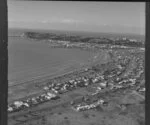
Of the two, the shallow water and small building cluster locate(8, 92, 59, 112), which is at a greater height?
the shallow water

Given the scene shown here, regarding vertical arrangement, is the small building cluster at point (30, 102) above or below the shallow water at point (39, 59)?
below

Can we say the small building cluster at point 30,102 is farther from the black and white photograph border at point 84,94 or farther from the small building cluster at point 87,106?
the small building cluster at point 87,106

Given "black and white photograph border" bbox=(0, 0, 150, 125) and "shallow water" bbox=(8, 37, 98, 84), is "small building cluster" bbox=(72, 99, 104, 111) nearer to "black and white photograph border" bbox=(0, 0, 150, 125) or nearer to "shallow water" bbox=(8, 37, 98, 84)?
"black and white photograph border" bbox=(0, 0, 150, 125)

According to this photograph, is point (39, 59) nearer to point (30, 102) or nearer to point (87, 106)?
point (30, 102)

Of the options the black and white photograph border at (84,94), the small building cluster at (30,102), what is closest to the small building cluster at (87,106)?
the black and white photograph border at (84,94)

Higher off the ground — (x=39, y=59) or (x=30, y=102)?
(x=39, y=59)

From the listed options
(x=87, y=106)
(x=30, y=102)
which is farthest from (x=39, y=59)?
(x=87, y=106)

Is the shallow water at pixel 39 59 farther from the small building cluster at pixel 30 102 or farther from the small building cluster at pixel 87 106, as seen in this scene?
the small building cluster at pixel 87 106

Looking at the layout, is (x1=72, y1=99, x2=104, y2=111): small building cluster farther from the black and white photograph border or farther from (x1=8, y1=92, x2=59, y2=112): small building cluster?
(x1=8, y1=92, x2=59, y2=112): small building cluster

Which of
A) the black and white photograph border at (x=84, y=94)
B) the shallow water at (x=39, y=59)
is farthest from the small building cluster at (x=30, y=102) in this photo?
the shallow water at (x=39, y=59)

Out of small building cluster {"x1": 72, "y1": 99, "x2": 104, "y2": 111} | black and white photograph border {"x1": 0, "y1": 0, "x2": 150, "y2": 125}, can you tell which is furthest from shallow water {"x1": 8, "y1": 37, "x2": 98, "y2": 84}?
Result: small building cluster {"x1": 72, "y1": 99, "x2": 104, "y2": 111}

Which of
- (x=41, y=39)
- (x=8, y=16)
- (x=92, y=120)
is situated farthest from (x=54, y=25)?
(x=92, y=120)
